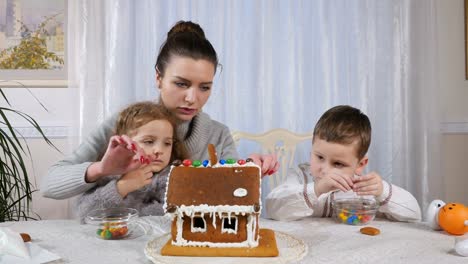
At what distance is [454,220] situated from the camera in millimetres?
1210

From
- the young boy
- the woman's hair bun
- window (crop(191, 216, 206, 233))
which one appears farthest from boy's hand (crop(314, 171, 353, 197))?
the woman's hair bun

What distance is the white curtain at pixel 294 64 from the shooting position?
261 cm

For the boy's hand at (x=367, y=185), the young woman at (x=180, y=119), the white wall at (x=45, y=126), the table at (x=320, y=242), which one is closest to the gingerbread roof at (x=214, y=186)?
the table at (x=320, y=242)

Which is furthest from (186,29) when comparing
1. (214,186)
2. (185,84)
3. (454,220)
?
(454,220)

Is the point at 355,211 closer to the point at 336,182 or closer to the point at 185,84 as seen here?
the point at 336,182

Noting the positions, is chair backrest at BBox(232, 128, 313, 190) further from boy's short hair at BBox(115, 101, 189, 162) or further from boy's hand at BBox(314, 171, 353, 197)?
boy's hand at BBox(314, 171, 353, 197)

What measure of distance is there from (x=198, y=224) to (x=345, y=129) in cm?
79

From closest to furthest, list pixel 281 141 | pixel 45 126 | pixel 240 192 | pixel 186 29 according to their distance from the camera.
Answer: pixel 240 192, pixel 186 29, pixel 281 141, pixel 45 126

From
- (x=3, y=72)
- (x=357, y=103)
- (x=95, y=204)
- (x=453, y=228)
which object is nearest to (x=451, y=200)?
(x=357, y=103)

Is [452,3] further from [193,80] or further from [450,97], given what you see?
[193,80]

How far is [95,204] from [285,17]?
1.74 m

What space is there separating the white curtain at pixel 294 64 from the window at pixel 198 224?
1606 mm

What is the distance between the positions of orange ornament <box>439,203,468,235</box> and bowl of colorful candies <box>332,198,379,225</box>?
0.19 m

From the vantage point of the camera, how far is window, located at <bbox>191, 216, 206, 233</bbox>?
106cm
